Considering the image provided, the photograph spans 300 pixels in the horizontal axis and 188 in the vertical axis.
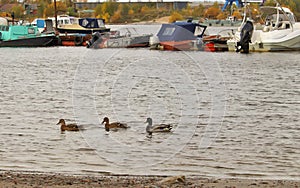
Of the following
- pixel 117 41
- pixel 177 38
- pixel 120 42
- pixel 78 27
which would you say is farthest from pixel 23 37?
pixel 177 38

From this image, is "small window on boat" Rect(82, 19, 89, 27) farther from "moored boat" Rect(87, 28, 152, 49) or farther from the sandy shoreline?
the sandy shoreline

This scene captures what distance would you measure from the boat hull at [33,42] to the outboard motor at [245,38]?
19003mm

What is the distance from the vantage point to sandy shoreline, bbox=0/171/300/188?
1166 centimetres

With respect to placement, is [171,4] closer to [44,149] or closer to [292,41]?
[292,41]

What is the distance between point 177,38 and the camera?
5612 centimetres

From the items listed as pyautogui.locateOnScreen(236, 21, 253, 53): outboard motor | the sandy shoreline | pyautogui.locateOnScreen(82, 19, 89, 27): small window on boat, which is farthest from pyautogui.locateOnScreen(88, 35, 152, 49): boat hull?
the sandy shoreline

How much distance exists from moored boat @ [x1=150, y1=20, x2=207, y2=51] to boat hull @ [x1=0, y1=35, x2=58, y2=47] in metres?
11.5

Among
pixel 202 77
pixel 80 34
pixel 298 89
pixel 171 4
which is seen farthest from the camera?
pixel 171 4

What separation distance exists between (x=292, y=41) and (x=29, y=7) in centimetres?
8446

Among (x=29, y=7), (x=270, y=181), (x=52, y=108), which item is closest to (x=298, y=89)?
(x=52, y=108)

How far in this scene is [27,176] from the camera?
41.7 feet

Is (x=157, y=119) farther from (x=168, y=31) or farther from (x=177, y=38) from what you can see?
(x=168, y=31)

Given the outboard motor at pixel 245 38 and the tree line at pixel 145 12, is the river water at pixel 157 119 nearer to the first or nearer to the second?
the outboard motor at pixel 245 38

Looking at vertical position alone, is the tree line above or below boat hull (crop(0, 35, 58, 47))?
below
